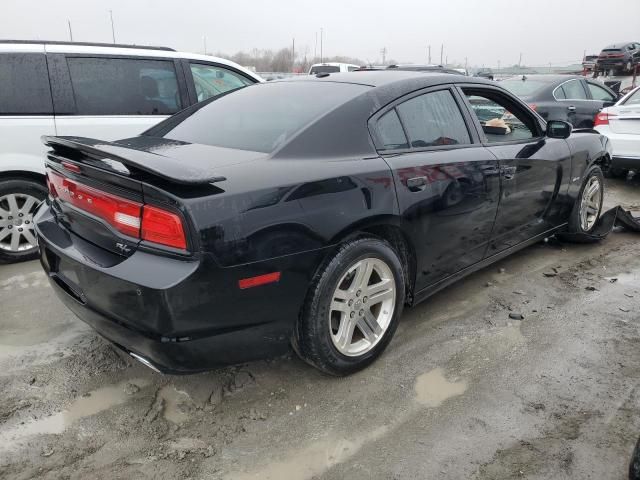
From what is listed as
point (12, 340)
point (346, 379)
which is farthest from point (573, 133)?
point (12, 340)

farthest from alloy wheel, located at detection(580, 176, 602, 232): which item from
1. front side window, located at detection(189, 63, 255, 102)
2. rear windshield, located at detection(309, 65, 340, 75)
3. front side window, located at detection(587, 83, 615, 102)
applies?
rear windshield, located at detection(309, 65, 340, 75)

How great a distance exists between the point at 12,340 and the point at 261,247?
1.92 meters

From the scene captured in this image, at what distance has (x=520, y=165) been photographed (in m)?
3.57

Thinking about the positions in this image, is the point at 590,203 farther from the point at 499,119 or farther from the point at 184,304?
the point at 184,304

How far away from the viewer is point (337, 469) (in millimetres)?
2090

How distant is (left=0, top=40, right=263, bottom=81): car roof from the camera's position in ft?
13.6

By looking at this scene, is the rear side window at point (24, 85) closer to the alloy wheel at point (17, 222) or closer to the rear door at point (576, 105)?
the alloy wheel at point (17, 222)

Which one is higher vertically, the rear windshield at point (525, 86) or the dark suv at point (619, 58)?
the dark suv at point (619, 58)

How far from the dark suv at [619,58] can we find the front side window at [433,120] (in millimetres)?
24135

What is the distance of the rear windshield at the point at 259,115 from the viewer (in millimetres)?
2600

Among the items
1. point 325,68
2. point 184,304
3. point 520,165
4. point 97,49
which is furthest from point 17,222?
point 325,68

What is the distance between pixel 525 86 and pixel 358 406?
26.7ft

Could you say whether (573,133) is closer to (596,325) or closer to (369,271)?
(596,325)

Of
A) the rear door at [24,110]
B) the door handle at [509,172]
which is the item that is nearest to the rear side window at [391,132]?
the door handle at [509,172]
